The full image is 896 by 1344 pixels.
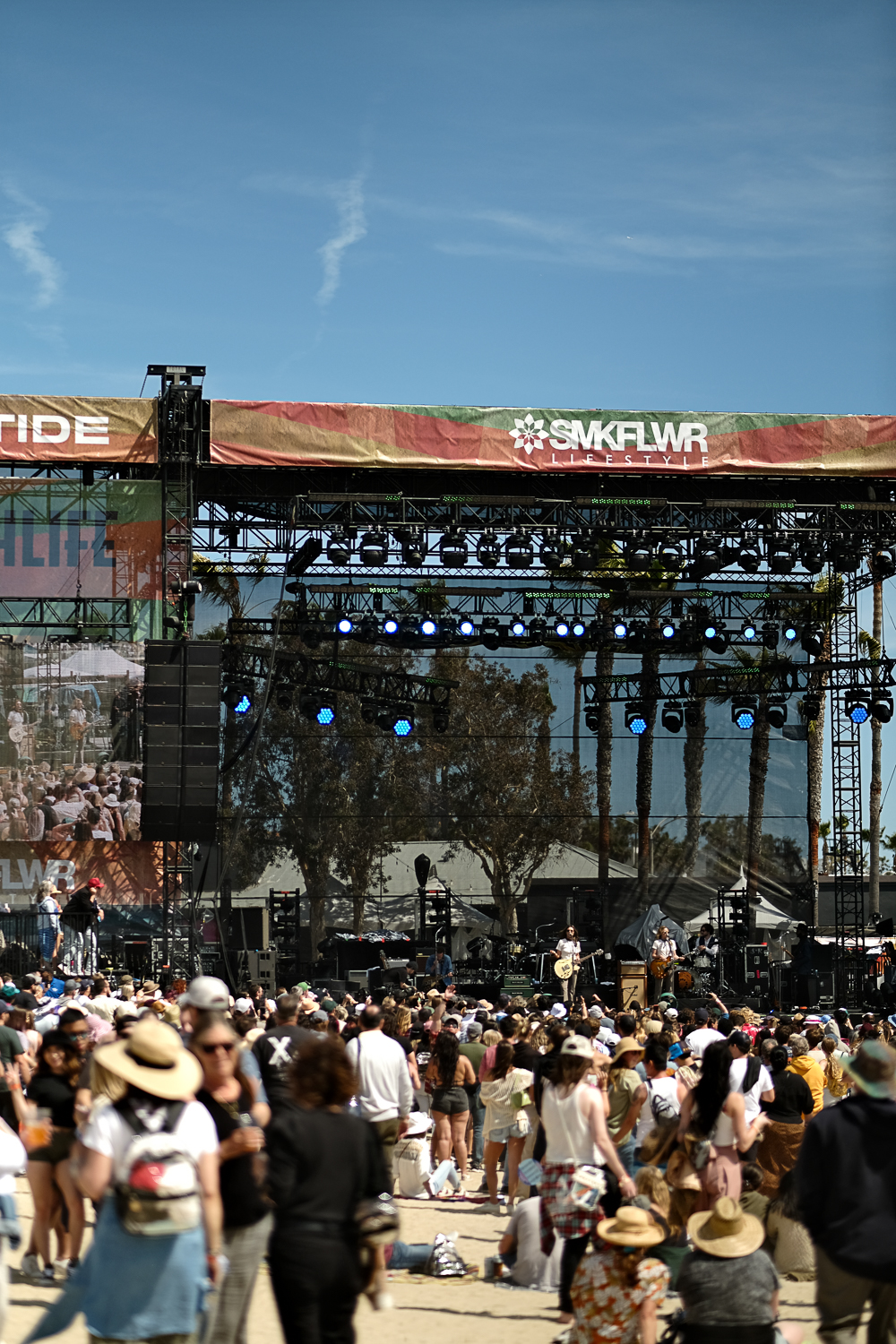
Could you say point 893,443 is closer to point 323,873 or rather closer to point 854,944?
point 854,944

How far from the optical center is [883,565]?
982 inches

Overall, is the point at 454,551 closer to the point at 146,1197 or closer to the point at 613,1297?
the point at 613,1297

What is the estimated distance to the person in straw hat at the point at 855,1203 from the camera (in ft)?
17.3

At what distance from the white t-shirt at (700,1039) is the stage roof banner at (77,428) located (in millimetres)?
14949

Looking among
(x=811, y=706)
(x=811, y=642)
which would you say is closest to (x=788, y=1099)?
(x=811, y=642)

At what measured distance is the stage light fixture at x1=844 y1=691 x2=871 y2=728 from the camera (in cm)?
2709

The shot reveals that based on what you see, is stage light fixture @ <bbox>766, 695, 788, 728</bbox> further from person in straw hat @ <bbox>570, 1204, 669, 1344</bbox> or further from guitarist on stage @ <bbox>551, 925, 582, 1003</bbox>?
person in straw hat @ <bbox>570, 1204, 669, 1344</bbox>

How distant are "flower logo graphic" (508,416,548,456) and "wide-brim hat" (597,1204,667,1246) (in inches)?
721

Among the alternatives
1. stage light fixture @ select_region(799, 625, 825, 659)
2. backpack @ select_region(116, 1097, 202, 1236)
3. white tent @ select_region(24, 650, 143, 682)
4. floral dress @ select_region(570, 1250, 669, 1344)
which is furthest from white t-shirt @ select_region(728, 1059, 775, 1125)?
stage light fixture @ select_region(799, 625, 825, 659)

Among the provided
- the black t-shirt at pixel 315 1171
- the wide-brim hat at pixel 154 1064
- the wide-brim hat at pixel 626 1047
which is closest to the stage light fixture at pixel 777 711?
the wide-brim hat at pixel 626 1047

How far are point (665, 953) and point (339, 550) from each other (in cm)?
875

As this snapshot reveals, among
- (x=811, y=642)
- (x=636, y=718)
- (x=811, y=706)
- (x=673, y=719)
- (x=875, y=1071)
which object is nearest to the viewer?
(x=875, y=1071)

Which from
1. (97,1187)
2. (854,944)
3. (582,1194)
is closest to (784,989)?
(854,944)

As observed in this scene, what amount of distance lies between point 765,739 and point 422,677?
24.4ft
